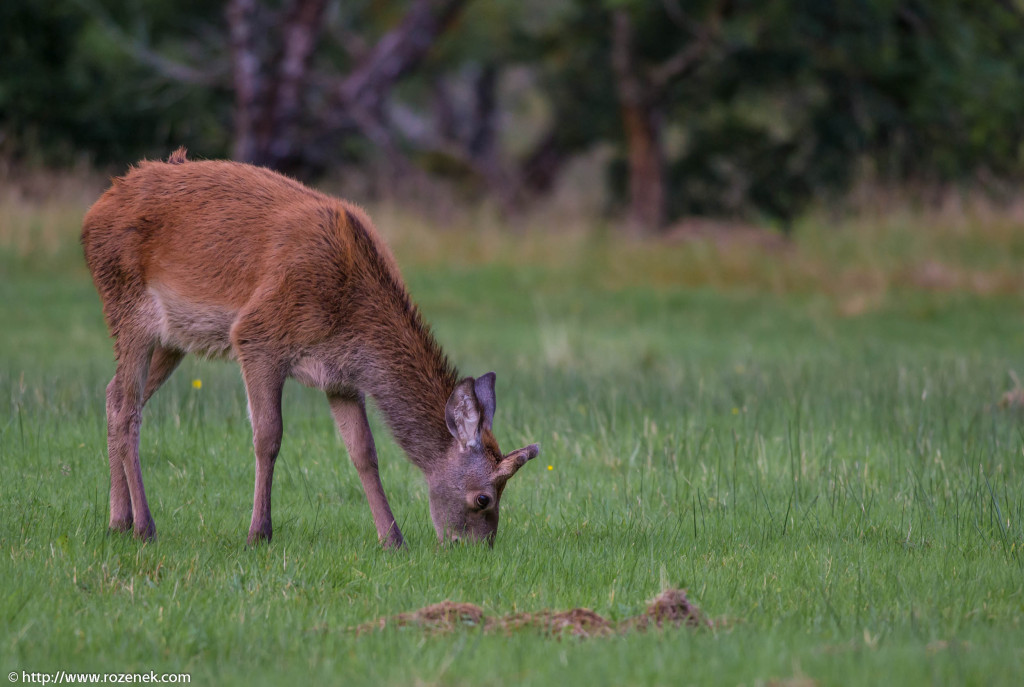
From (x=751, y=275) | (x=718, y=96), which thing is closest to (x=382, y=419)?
(x=751, y=275)

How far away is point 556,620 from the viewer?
4.99 m

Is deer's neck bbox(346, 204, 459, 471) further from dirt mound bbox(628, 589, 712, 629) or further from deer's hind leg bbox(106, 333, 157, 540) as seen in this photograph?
dirt mound bbox(628, 589, 712, 629)

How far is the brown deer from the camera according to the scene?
6.32 m

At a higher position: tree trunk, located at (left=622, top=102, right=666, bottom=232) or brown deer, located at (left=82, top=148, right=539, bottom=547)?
tree trunk, located at (left=622, top=102, right=666, bottom=232)

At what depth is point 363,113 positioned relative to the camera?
86.2 ft

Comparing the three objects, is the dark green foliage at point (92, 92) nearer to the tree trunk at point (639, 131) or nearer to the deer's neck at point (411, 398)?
the tree trunk at point (639, 131)

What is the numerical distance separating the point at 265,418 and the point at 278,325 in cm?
50

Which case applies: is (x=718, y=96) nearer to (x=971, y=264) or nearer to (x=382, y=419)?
(x=971, y=264)

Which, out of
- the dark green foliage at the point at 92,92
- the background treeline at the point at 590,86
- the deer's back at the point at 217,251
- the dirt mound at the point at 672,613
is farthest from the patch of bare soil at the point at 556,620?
the dark green foliage at the point at 92,92

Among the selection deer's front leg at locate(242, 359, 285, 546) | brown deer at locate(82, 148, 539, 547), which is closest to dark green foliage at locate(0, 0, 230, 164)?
brown deer at locate(82, 148, 539, 547)

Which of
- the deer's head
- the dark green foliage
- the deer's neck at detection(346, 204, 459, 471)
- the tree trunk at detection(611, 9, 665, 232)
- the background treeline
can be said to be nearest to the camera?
the deer's head

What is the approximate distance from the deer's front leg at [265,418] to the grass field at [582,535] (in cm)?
29

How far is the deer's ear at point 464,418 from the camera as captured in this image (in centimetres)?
625

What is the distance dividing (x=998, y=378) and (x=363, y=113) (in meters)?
17.3
